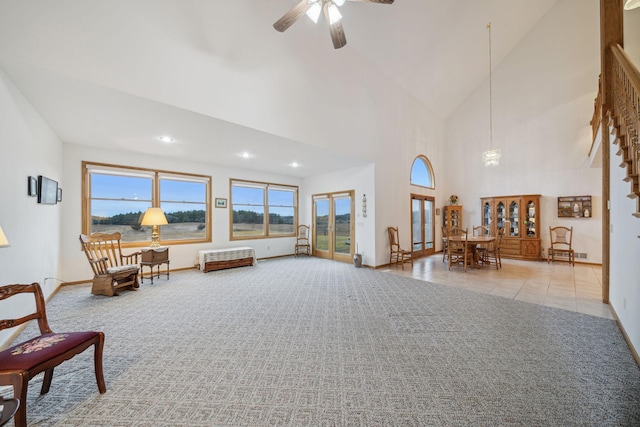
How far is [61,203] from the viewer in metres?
4.49

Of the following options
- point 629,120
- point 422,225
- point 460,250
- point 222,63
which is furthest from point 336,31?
point 422,225

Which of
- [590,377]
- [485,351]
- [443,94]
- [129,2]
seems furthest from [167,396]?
[443,94]

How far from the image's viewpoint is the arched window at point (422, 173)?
7.68m

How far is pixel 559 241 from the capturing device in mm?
6766

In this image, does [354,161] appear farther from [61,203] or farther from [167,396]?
[61,203]

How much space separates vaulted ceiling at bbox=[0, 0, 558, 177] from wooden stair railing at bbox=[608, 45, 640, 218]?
3867 mm

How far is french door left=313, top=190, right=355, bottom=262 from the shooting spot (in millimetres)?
6883

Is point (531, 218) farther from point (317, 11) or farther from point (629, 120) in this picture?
point (317, 11)

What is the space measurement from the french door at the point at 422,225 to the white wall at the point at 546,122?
4.38ft

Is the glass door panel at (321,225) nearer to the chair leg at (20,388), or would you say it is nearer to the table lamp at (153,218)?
the table lamp at (153,218)

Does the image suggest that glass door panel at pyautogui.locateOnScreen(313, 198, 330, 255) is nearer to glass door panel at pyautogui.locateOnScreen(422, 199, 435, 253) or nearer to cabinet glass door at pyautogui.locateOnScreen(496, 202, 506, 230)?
glass door panel at pyautogui.locateOnScreen(422, 199, 435, 253)

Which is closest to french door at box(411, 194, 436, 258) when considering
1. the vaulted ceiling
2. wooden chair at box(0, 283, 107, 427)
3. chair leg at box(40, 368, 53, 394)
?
the vaulted ceiling

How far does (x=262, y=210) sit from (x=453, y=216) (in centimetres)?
664

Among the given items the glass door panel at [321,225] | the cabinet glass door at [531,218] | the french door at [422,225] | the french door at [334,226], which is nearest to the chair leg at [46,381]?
the french door at [334,226]
